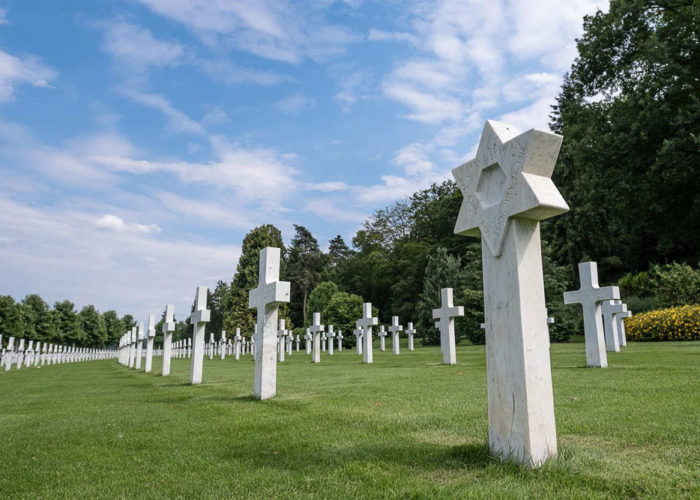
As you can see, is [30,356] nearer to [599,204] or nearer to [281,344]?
[281,344]

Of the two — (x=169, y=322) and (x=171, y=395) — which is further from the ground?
(x=169, y=322)

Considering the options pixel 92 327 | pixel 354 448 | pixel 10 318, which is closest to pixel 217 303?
pixel 92 327

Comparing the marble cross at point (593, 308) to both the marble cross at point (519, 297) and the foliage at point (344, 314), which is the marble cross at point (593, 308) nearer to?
the marble cross at point (519, 297)

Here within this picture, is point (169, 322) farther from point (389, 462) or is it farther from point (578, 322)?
point (578, 322)

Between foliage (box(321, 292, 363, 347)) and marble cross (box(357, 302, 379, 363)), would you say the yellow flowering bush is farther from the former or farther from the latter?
foliage (box(321, 292, 363, 347))

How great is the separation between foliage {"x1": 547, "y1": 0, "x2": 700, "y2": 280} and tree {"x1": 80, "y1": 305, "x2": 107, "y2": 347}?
248ft

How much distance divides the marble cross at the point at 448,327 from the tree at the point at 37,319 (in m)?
54.6

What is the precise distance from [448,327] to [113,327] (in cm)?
8760

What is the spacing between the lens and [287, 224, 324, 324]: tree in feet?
→ 203

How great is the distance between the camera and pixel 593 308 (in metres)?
11.0

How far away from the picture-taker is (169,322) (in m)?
14.8

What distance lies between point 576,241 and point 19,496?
3905 cm

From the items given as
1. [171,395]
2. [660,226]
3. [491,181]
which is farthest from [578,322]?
[491,181]

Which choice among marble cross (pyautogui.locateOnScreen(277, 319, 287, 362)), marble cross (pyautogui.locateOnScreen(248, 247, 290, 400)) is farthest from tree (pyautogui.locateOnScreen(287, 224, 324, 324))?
marble cross (pyautogui.locateOnScreen(248, 247, 290, 400))
